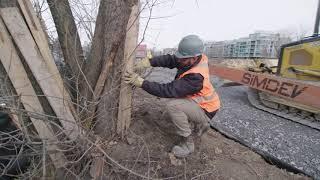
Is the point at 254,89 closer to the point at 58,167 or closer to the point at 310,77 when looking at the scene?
the point at 310,77

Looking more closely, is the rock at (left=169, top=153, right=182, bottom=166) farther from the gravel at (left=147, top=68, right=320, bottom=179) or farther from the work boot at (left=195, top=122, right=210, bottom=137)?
the gravel at (left=147, top=68, right=320, bottom=179)

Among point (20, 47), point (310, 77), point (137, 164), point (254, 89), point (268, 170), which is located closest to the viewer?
point (20, 47)

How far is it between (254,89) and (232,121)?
1951mm

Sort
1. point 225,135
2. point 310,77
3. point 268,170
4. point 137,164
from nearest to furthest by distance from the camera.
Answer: point 137,164 < point 268,170 < point 225,135 < point 310,77

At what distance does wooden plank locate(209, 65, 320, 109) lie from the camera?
4.75 meters

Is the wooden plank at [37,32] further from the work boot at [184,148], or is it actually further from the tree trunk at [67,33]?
the work boot at [184,148]

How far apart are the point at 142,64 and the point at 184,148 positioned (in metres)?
1.14

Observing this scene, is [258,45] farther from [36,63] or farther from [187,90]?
[36,63]

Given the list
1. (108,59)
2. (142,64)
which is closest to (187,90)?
(142,64)

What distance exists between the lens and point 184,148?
3061mm

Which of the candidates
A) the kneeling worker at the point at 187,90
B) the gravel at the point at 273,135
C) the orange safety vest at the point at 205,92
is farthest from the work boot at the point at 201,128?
the gravel at the point at 273,135

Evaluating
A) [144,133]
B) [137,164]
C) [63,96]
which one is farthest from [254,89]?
[63,96]

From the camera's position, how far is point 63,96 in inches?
102

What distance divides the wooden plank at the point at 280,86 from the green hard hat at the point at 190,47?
291 centimetres
